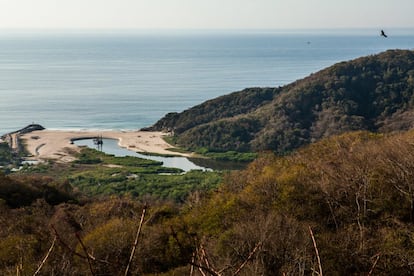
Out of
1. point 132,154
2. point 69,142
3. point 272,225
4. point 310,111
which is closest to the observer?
point 272,225

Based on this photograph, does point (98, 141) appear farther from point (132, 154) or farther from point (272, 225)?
point (272, 225)

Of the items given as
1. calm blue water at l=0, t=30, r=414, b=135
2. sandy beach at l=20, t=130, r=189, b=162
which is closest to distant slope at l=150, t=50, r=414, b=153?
sandy beach at l=20, t=130, r=189, b=162

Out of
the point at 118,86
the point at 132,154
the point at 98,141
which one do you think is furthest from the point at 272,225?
the point at 118,86

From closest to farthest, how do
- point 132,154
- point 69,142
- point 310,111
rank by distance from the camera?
point 132,154 → point 69,142 → point 310,111

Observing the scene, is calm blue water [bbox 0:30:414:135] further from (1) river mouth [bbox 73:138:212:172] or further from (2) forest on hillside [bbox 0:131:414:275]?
(2) forest on hillside [bbox 0:131:414:275]

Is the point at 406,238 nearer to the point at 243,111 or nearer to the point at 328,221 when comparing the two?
the point at 328,221

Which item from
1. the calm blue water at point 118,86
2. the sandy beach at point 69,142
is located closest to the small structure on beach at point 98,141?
the sandy beach at point 69,142

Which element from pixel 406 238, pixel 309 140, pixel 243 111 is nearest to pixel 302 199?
pixel 406 238
